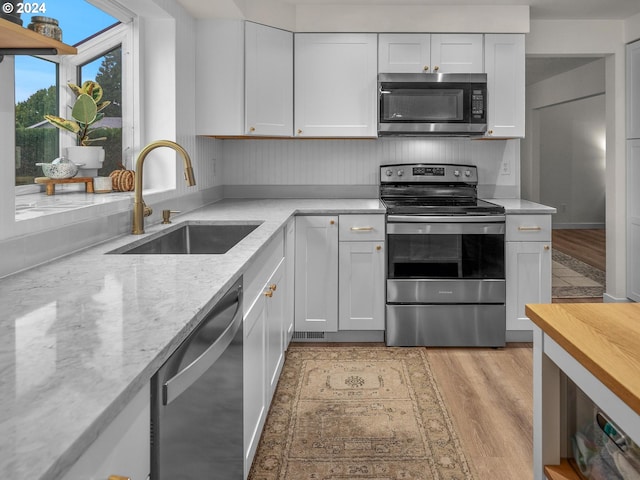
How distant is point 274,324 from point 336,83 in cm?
198

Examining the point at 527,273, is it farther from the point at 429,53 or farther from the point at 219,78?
the point at 219,78

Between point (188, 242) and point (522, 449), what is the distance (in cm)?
178

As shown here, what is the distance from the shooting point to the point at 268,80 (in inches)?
147

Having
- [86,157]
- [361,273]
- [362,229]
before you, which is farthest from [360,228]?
[86,157]

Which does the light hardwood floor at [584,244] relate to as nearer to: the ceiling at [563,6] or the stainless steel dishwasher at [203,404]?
the ceiling at [563,6]

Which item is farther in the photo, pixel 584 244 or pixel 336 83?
pixel 584 244

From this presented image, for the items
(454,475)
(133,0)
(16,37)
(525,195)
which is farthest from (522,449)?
(525,195)

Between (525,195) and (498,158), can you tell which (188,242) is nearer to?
(498,158)

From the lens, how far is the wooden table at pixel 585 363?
2.93ft

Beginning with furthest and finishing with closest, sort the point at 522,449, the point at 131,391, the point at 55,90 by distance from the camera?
the point at 55,90, the point at 522,449, the point at 131,391

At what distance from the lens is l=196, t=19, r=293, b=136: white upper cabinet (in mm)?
3598

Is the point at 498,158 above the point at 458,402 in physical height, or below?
above

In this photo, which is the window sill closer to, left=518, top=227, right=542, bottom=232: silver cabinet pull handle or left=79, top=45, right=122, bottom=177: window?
left=79, top=45, right=122, bottom=177: window

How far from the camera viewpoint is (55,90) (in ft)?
7.95
